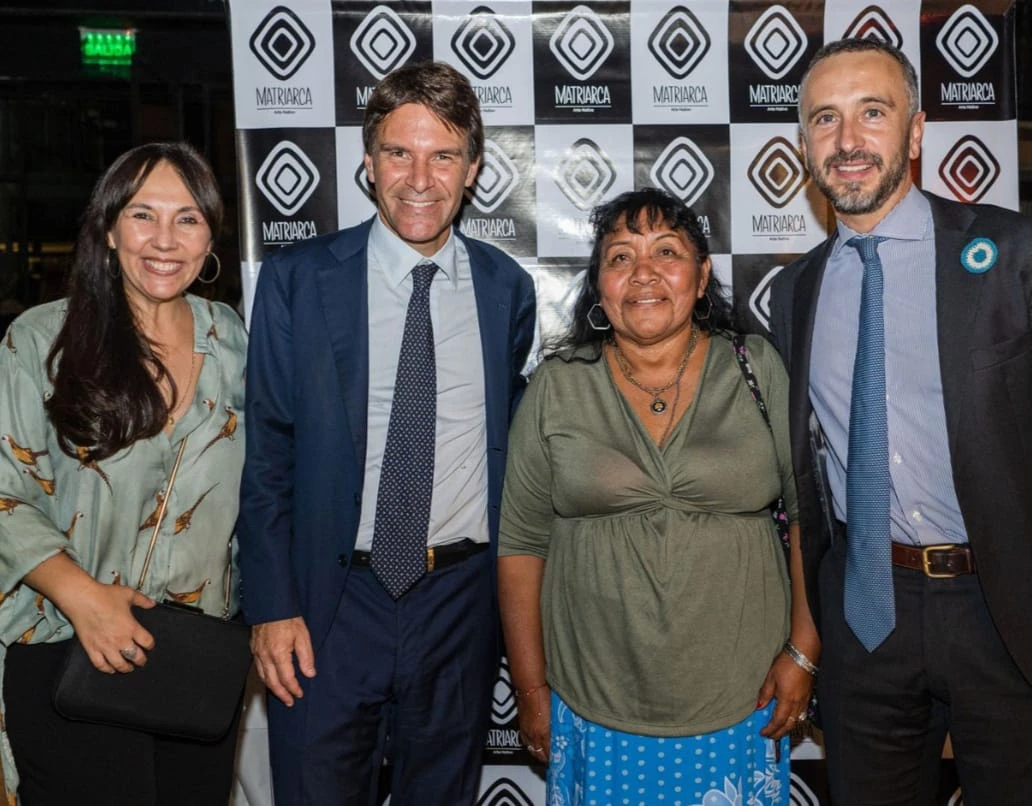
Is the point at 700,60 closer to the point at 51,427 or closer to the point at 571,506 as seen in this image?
the point at 571,506

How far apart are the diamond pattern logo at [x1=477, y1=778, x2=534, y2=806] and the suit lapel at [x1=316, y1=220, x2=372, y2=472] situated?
153cm

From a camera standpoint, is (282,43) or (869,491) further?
(282,43)

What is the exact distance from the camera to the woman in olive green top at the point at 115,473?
184 centimetres

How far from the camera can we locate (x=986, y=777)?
76.3 inches

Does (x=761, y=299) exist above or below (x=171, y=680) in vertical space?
above

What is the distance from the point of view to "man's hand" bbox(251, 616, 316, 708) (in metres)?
2.07

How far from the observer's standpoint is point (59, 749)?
6.03 feet

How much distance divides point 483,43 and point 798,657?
198cm

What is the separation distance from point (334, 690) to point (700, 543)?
0.87 meters

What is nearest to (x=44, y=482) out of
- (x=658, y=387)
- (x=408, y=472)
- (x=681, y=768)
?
(x=408, y=472)

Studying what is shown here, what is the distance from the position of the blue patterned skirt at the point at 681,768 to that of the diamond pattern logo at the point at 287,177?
1778mm

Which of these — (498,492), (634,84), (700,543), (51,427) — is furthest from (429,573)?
(634,84)

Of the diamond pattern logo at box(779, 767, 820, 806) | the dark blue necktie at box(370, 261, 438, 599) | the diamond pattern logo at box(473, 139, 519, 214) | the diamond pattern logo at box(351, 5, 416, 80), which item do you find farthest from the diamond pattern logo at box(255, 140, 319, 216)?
the diamond pattern logo at box(779, 767, 820, 806)

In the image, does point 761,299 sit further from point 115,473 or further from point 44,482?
point 44,482
